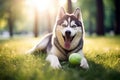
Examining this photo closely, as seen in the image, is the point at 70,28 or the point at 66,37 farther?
the point at 66,37

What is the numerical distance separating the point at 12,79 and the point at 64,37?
237cm

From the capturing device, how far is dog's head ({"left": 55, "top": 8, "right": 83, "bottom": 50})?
22.4ft

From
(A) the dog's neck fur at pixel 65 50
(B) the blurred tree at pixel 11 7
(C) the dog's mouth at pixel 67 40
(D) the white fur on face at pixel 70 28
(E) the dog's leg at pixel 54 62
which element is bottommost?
(E) the dog's leg at pixel 54 62

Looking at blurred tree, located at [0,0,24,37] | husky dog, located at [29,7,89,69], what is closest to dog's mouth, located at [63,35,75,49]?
husky dog, located at [29,7,89,69]

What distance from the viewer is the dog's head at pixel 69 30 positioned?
6.83 metres

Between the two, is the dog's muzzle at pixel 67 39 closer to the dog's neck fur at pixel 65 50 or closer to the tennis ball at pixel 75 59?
the dog's neck fur at pixel 65 50

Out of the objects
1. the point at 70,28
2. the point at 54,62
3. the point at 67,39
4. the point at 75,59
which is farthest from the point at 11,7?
the point at 75,59

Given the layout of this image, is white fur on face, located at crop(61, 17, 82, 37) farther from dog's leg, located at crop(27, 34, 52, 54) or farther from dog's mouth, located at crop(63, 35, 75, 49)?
dog's leg, located at crop(27, 34, 52, 54)

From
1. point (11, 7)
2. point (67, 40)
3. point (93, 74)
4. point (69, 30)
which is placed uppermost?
point (11, 7)

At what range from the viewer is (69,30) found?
6.67 meters

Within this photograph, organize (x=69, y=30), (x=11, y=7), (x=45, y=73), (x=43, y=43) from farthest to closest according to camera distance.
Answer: (x=11, y=7) < (x=43, y=43) < (x=69, y=30) < (x=45, y=73)

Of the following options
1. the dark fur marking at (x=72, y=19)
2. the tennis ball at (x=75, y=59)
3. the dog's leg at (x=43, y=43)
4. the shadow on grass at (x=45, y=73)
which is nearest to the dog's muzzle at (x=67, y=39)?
the dark fur marking at (x=72, y=19)

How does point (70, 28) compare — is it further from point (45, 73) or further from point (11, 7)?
point (11, 7)

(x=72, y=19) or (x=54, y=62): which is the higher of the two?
Answer: (x=72, y=19)
